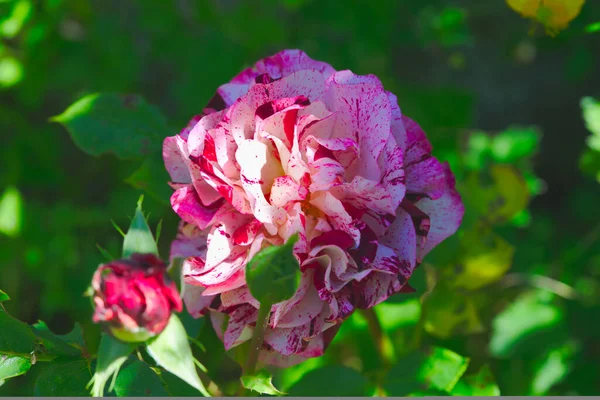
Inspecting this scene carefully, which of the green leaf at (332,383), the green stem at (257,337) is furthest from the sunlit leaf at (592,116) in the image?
the green stem at (257,337)

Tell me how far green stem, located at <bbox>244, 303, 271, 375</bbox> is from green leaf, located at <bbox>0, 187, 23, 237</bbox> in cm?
82

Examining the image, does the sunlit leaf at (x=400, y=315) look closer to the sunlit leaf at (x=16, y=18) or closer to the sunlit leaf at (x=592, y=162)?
the sunlit leaf at (x=592, y=162)

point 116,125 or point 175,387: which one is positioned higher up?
point 116,125

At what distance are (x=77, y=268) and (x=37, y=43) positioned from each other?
528 mm

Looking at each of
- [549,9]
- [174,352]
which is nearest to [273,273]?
[174,352]

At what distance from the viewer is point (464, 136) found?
1.69 metres

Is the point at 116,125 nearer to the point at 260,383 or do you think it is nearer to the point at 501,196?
A: the point at 260,383

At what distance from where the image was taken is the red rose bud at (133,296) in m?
0.60

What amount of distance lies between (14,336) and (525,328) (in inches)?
42.4

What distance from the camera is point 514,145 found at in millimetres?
1559

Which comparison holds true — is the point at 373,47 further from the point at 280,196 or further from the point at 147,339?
the point at 147,339

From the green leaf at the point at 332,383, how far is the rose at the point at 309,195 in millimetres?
231

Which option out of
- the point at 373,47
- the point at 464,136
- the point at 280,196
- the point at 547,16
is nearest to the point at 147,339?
the point at 280,196

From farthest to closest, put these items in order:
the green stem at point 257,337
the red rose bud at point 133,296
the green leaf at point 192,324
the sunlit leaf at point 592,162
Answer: the sunlit leaf at point 592,162, the green leaf at point 192,324, the green stem at point 257,337, the red rose bud at point 133,296
